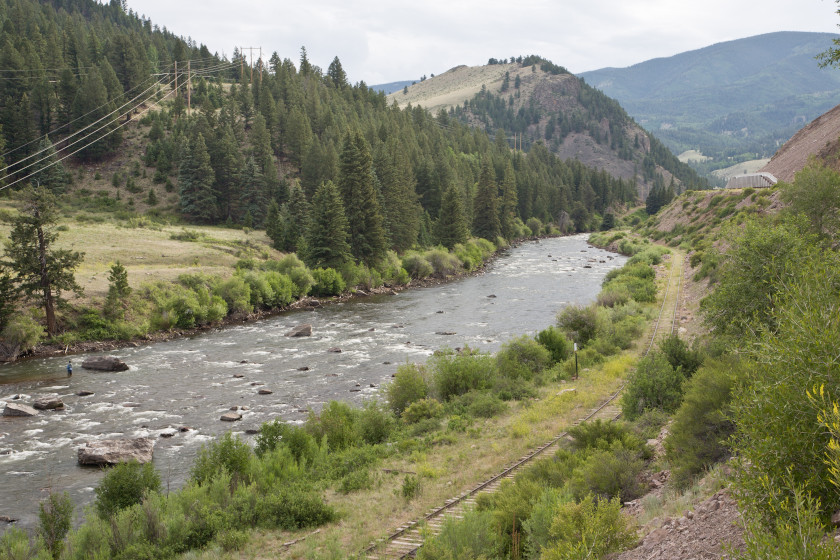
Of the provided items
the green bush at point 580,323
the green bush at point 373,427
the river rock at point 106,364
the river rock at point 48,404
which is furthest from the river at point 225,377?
the green bush at point 580,323

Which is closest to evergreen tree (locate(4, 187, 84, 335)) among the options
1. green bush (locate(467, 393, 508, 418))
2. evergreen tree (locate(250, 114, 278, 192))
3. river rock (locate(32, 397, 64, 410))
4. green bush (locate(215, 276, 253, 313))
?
green bush (locate(215, 276, 253, 313))

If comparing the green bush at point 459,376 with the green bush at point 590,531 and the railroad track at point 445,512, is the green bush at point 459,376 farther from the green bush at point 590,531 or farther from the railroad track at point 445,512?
the green bush at point 590,531

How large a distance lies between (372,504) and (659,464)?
8058mm

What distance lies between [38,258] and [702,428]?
4022 cm

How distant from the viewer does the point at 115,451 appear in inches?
885

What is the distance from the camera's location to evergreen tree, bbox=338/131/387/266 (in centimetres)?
6925

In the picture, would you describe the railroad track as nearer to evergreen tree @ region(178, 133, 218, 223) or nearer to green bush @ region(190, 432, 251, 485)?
green bush @ region(190, 432, 251, 485)

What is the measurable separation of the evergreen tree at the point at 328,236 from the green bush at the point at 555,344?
3284 cm

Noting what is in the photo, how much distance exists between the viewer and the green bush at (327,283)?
60.8 m

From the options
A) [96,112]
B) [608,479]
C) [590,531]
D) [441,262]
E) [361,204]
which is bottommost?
[608,479]

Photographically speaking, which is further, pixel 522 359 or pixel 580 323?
pixel 580 323

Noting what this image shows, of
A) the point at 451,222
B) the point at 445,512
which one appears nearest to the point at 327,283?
the point at 451,222

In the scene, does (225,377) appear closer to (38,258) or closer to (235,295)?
(38,258)

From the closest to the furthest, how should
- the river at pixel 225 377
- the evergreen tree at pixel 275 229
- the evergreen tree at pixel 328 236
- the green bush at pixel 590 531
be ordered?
the green bush at pixel 590 531, the river at pixel 225 377, the evergreen tree at pixel 328 236, the evergreen tree at pixel 275 229
